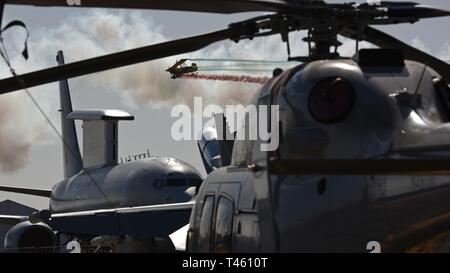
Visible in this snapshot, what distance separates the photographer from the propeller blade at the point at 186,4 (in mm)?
9070

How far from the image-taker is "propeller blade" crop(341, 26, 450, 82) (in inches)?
420

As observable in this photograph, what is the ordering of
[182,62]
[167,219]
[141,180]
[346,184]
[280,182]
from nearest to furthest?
[346,184]
[280,182]
[167,219]
[141,180]
[182,62]

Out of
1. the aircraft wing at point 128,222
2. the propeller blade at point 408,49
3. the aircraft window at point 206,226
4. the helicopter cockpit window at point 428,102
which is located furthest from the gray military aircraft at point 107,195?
the helicopter cockpit window at point 428,102

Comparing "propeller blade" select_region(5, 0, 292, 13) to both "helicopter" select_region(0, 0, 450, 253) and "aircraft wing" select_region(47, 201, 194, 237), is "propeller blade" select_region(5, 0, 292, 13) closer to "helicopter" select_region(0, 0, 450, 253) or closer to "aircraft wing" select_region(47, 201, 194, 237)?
"helicopter" select_region(0, 0, 450, 253)

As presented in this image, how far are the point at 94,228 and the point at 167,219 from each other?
2.07 metres

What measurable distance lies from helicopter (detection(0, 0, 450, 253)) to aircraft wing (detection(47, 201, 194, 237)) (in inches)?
415

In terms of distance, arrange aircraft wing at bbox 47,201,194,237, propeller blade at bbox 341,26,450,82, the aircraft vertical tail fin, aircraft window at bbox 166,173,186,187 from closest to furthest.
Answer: propeller blade at bbox 341,26,450,82 < aircraft wing at bbox 47,201,194,237 < aircraft window at bbox 166,173,186,187 < the aircraft vertical tail fin

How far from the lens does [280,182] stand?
8.88 m

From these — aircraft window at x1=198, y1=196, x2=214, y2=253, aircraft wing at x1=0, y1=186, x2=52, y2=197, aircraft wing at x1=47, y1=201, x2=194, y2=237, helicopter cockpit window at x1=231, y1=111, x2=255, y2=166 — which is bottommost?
aircraft wing at x1=0, y1=186, x2=52, y2=197

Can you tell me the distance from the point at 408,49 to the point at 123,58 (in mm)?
3626

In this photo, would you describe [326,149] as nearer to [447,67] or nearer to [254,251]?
[254,251]

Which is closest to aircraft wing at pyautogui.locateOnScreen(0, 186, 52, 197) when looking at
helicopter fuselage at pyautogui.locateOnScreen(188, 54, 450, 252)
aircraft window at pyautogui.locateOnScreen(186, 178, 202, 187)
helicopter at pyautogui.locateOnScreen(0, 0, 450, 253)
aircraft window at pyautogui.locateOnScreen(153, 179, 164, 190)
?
aircraft window at pyautogui.locateOnScreen(153, 179, 164, 190)

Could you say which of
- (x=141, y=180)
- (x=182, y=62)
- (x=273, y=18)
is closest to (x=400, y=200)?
(x=273, y=18)
